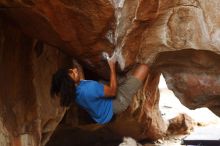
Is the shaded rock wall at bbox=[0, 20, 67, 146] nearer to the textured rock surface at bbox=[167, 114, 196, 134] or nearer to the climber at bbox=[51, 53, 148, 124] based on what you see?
the climber at bbox=[51, 53, 148, 124]

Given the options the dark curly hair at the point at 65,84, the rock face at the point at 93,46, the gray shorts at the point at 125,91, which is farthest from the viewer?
the gray shorts at the point at 125,91

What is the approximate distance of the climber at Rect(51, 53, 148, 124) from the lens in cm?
455

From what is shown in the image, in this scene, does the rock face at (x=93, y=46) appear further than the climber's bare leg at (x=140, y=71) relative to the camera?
No

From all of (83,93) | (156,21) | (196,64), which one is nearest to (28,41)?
(83,93)

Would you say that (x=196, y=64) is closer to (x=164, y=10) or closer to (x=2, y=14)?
(x=164, y=10)

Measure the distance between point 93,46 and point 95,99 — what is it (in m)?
0.56

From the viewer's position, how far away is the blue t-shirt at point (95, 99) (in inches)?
180

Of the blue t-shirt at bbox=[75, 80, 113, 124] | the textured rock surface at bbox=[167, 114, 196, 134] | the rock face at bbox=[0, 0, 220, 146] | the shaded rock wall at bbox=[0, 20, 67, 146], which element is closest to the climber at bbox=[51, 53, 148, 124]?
the blue t-shirt at bbox=[75, 80, 113, 124]

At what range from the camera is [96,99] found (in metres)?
4.63

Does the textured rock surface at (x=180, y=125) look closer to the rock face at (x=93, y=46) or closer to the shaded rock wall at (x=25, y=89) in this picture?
the rock face at (x=93, y=46)

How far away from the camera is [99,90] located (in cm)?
458

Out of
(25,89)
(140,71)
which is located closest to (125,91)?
(140,71)

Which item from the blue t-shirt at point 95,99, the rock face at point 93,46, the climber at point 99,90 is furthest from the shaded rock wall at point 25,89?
the blue t-shirt at point 95,99

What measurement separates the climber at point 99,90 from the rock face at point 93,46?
17cm
